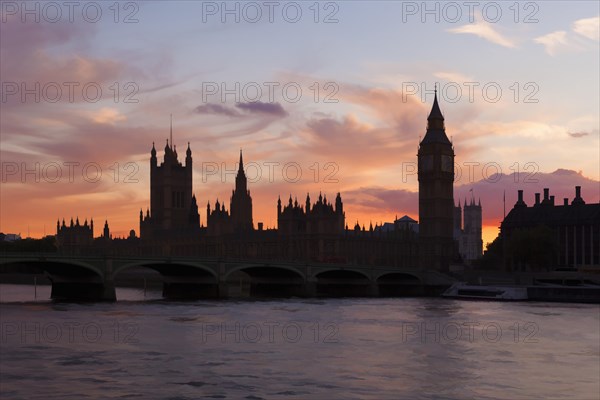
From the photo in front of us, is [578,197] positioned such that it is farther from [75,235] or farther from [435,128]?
[75,235]

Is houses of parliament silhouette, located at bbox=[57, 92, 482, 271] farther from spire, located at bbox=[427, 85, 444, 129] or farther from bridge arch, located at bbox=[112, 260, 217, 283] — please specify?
bridge arch, located at bbox=[112, 260, 217, 283]

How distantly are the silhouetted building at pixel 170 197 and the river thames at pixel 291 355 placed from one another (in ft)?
411

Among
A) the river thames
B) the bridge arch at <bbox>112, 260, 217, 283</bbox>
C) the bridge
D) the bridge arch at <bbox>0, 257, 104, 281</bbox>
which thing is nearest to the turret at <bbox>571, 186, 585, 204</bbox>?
the bridge

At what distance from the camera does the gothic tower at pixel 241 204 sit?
163500mm

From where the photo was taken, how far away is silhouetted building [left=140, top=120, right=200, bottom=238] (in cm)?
18562

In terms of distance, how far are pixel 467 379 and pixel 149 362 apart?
1201cm

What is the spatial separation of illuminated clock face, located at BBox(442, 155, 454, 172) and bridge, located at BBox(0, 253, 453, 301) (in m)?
32.2

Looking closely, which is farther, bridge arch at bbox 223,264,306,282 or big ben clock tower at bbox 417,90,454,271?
big ben clock tower at bbox 417,90,454,271

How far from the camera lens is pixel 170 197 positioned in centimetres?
18688

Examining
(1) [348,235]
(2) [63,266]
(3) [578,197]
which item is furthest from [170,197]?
(2) [63,266]

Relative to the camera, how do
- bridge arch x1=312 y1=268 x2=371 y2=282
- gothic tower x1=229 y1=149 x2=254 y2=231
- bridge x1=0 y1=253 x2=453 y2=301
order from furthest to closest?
gothic tower x1=229 y1=149 x2=254 y2=231 → bridge arch x1=312 y1=268 x2=371 y2=282 → bridge x1=0 y1=253 x2=453 y2=301

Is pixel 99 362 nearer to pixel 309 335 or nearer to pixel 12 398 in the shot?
pixel 12 398

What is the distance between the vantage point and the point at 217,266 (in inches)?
3159

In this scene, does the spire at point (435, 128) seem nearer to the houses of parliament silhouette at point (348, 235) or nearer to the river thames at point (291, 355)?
the houses of parliament silhouette at point (348, 235)
